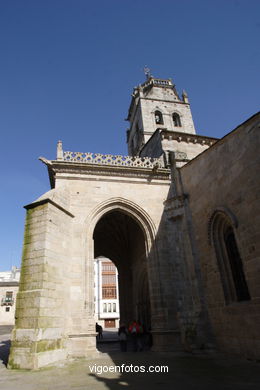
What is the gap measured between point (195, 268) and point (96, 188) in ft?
16.4

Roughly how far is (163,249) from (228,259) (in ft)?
8.79

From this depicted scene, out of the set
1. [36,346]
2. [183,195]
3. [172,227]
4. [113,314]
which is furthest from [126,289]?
[113,314]

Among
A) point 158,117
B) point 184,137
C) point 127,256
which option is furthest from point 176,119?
point 127,256

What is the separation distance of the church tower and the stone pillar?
1247cm

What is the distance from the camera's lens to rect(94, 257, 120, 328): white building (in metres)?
36.8

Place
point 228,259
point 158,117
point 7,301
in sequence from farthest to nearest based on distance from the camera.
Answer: point 7,301 → point 158,117 → point 228,259

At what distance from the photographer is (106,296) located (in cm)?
3791

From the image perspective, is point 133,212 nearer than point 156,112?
Yes

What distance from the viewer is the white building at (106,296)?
36781 millimetres

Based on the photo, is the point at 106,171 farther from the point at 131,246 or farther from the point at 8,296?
the point at 8,296

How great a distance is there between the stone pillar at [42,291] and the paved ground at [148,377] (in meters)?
0.48

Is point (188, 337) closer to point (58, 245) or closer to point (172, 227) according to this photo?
point (172, 227)

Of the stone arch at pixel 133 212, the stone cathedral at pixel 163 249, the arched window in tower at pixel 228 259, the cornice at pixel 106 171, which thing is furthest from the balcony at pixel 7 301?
the arched window in tower at pixel 228 259

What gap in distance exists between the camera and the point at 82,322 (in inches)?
328
